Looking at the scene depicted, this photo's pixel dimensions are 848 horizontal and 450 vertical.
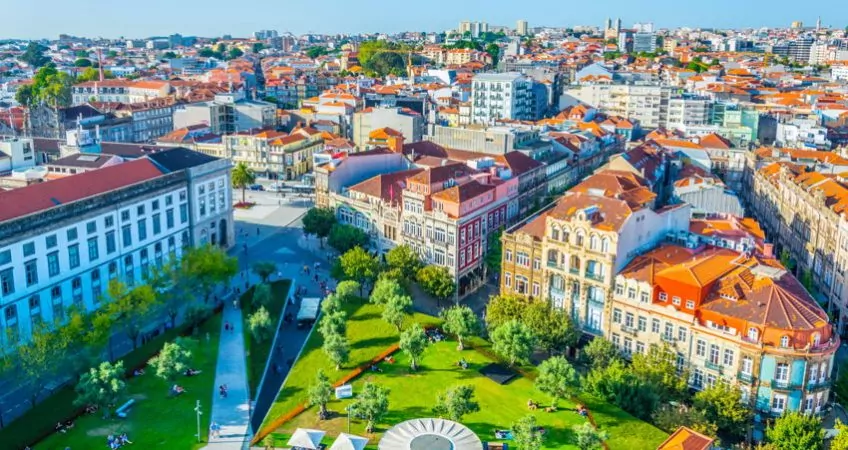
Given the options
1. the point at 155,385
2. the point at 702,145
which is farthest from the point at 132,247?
the point at 702,145

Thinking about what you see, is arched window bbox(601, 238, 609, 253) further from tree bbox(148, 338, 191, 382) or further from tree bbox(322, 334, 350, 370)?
tree bbox(148, 338, 191, 382)

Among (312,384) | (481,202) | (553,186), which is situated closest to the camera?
(312,384)

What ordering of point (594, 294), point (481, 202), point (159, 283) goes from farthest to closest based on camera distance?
point (481, 202) < point (159, 283) < point (594, 294)

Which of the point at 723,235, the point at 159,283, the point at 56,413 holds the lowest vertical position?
the point at 56,413

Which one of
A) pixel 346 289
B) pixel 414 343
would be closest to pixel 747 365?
pixel 414 343

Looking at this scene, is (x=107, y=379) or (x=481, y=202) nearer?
(x=107, y=379)

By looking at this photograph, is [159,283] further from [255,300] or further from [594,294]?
[594,294]

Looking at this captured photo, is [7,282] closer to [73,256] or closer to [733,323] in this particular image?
[73,256]
